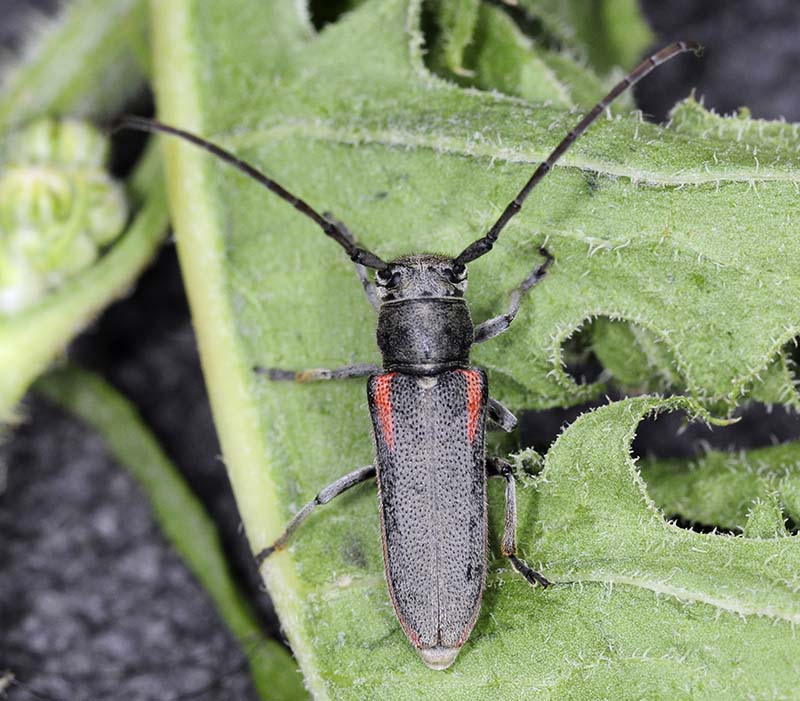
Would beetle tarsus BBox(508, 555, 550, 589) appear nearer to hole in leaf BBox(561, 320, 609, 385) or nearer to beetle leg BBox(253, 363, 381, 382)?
hole in leaf BBox(561, 320, 609, 385)

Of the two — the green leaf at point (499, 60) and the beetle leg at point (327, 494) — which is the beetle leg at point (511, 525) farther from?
the green leaf at point (499, 60)

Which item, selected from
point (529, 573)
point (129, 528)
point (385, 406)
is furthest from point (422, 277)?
point (129, 528)

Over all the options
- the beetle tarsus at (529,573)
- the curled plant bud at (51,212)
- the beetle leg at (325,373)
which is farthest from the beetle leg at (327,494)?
the curled plant bud at (51,212)

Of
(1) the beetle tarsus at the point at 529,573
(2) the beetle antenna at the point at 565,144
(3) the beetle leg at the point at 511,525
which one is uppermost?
(2) the beetle antenna at the point at 565,144

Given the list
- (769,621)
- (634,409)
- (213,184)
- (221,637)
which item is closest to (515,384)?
(634,409)

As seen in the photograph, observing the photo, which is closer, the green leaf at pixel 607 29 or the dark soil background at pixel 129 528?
the green leaf at pixel 607 29

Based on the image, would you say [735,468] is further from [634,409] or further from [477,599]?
[477,599]

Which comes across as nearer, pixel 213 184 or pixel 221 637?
pixel 213 184
